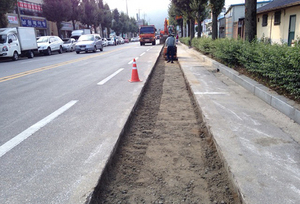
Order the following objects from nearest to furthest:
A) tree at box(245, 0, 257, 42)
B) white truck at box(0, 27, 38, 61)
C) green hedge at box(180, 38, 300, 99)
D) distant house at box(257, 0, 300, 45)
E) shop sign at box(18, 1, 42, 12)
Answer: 1. green hedge at box(180, 38, 300, 99)
2. tree at box(245, 0, 257, 42)
3. distant house at box(257, 0, 300, 45)
4. white truck at box(0, 27, 38, 61)
5. shop sign at box(18, 1, 42, 12)

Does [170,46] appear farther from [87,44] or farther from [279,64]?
[87,44]

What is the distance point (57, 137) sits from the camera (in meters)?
4.13

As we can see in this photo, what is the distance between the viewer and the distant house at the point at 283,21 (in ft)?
53.5

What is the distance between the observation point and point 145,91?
7.89 meters

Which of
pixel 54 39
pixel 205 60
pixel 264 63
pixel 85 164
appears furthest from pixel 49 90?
pixel 54 39

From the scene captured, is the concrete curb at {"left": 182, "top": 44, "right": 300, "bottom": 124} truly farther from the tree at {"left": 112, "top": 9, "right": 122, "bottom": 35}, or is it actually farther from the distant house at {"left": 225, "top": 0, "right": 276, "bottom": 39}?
the tree at {"left": 112, "top": 9, "right": 122, "bottom": 35}

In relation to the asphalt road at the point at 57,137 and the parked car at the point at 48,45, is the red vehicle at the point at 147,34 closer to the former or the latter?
the parked car at the point at 48,45

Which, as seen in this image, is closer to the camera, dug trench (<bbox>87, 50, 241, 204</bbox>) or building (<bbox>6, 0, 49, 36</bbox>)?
dug trench (<bbox>87, 50, 241, 204</bbox>)

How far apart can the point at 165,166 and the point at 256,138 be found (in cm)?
158

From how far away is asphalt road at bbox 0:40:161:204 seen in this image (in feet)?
9.02

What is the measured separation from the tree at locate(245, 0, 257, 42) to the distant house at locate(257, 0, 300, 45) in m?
5.46

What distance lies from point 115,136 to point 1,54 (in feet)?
63.8

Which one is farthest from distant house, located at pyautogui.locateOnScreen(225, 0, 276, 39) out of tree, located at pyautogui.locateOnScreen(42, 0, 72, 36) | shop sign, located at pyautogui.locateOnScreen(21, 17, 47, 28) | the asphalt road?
shop sign, located at pyautogui.locateOnScreen(21, 17, 47, 28)

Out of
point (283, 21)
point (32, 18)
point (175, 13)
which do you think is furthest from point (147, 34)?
point (283, 21)
